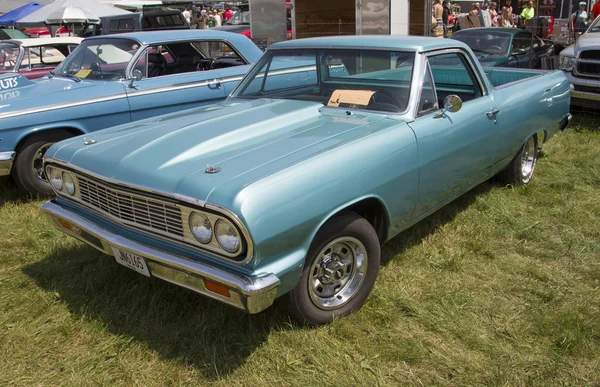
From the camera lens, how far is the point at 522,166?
516 cm

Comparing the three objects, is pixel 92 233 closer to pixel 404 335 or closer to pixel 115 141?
pixel 115 141

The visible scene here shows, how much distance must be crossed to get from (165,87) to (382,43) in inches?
112

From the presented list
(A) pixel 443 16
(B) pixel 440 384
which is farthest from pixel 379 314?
(A) pixel 443 16

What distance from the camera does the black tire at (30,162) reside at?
5035 mm

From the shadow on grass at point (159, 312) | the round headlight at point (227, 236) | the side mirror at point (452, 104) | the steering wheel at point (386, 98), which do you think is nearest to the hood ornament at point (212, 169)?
the round headlight at point (227, 236)

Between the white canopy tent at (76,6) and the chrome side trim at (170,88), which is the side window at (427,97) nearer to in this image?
the chrome side trim at (170,88)

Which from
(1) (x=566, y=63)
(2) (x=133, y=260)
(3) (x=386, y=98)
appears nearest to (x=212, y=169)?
(2) (x=133, y=260)

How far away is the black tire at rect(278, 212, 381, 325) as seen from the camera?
2.80m

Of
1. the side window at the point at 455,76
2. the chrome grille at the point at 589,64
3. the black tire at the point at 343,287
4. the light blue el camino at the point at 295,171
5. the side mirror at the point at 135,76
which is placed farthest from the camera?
the chrome grille at the point at 589,64

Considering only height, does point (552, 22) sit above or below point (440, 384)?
above

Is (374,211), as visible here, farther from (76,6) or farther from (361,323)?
(76,6)

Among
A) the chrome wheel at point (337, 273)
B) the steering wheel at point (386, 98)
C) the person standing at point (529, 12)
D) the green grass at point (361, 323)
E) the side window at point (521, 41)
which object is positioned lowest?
the green grass at point (361, 323)

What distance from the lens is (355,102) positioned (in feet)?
11.9

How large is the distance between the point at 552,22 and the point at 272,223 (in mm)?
16224
